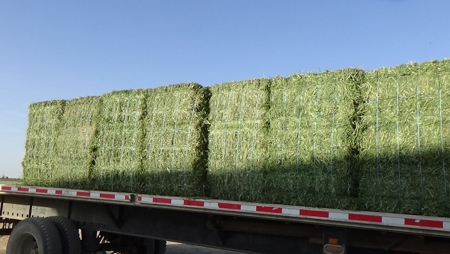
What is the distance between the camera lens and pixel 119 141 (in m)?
6.55

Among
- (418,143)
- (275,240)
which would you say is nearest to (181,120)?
(275,240)

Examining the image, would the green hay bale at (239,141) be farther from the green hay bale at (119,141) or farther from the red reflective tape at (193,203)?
the green hay bale at (119,141)

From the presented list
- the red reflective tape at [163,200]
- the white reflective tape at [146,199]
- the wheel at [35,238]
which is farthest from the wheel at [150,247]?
the red reflective tape at [163,200]

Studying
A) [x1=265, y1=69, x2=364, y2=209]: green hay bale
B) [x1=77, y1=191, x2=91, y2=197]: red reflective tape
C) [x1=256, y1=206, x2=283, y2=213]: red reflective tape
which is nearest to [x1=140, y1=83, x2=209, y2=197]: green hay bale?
[x1=77, y1=191, x2=91, y2=197]: red reflective tape

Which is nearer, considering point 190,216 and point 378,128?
point 378,128

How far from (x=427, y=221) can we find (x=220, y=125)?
274cm

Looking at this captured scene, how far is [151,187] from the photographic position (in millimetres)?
6090

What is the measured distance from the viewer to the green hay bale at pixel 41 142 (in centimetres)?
758

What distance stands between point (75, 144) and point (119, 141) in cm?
105

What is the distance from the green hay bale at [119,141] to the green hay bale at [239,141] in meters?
1.28

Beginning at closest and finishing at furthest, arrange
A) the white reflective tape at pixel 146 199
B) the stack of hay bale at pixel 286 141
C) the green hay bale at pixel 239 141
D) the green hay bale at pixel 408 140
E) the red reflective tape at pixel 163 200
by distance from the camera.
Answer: the green hay bale at pixel 408 140, the stack of hay bale at pixel 286 141, the green hay bale at pixel 239 141, the red reflective tape at pixel 163 200, the white reflective tape at pixel 146 199

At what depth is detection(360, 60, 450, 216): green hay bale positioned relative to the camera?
4.17 meters

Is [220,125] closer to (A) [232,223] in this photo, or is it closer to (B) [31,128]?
(A) [232,223]

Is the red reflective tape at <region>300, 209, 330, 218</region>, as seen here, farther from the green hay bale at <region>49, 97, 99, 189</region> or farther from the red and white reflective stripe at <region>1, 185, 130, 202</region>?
the green hay bale at <region>49, 97, 99, 189</region>
